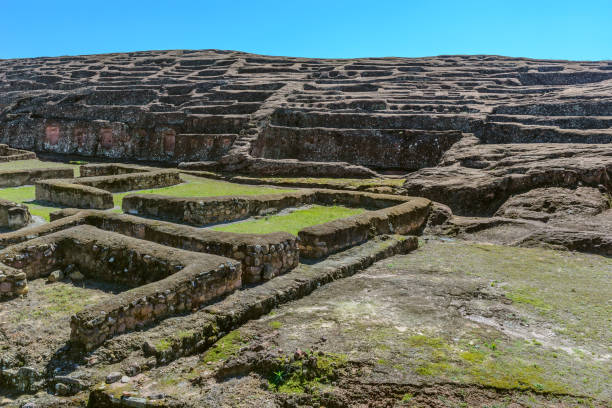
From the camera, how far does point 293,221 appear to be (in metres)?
12.8

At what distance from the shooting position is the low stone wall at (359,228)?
9.76 m

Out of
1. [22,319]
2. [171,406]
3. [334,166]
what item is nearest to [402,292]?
[171,406]

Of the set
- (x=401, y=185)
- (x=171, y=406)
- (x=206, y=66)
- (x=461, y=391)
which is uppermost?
(x=206, y=66)

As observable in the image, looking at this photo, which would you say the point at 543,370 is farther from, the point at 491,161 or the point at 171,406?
the point at 491,161

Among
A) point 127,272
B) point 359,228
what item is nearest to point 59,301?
point 127,272

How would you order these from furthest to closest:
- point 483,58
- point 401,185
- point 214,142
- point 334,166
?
point 483,58 < point 214,142 < point 334,166 < point 401,185

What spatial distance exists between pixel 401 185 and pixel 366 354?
38.9ft

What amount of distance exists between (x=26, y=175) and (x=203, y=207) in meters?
10.1

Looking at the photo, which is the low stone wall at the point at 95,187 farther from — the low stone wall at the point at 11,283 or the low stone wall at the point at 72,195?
the low stone wall at the point at 11,283

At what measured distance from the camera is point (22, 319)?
706 cm

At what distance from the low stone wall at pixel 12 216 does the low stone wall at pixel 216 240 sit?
7.46 ft

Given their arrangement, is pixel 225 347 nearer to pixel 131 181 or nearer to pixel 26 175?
pixel 131 181

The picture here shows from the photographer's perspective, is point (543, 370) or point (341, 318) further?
point (341, 318)

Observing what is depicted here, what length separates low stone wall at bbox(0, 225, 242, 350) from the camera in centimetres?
625
